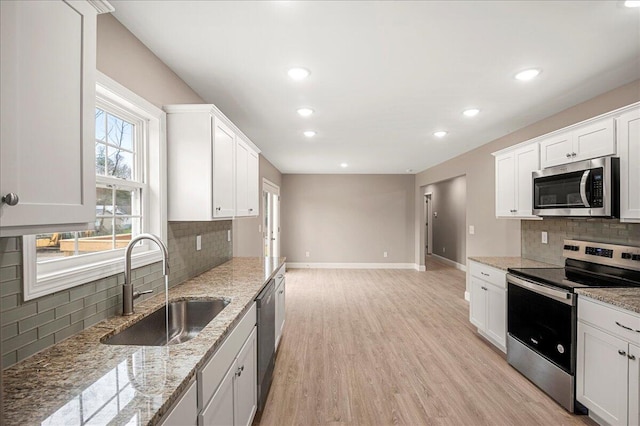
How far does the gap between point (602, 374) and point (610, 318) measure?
1.22 ft

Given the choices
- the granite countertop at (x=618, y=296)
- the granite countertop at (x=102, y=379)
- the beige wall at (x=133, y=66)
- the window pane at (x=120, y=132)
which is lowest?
the granite countertop at (x=102, y=379)

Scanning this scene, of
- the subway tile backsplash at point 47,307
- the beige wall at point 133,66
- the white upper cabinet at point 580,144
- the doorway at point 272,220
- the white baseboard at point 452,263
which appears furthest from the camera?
the white baseboard at point 452,263

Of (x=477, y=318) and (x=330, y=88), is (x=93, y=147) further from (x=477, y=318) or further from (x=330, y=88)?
(x=477, y=318)

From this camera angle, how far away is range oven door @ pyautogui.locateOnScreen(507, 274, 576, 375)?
7.29 ft

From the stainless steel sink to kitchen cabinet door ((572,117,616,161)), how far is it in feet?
9.58

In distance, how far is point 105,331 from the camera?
144 cm

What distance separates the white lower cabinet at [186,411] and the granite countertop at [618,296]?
7.66 feet

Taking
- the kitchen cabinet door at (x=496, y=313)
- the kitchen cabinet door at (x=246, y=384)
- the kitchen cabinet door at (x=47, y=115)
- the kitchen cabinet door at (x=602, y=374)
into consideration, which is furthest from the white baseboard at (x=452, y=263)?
the kitchen cabinet door at (x=47, y=115)

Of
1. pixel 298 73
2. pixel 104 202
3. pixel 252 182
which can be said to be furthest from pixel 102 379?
pixel 252 182

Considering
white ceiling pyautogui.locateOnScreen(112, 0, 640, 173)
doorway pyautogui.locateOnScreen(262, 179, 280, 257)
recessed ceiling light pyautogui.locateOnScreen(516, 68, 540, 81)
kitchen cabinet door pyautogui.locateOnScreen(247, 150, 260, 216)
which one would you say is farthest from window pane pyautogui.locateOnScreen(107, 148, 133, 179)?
doorway pyautogui.locateOnScreen(262, 179, 280, 257)

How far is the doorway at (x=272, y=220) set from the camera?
658 centimetres

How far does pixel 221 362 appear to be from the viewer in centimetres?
142

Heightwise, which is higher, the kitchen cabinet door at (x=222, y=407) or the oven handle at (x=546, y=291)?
the oven handle at (x=546, y=291)

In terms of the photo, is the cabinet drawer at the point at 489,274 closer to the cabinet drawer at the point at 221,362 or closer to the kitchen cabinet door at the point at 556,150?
the kitchen cabinet door at the point at 556,150
